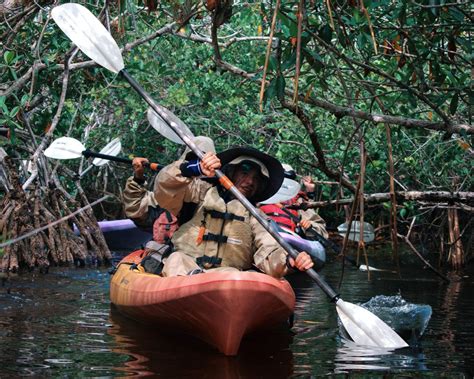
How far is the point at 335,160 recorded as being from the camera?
39.7ft

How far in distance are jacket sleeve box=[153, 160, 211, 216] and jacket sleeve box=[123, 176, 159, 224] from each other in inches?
39.9

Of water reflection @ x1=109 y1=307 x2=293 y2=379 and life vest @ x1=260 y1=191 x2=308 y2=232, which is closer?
water reflection @ x1=109 y1=307 x2=293 y2=379

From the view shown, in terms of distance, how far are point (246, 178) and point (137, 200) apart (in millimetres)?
1345

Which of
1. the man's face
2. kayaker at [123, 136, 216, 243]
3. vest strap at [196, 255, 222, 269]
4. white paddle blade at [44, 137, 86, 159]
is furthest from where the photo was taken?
white paddle blade at [44, 137, 86, 159]

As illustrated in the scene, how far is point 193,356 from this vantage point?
17.9 feet

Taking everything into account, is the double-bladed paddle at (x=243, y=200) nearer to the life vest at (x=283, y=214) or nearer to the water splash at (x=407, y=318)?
the water splash at (x=407, y=318)

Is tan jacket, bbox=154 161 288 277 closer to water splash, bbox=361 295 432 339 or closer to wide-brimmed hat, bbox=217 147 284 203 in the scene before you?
wide-brimmed hat, bbox=217 147 284 203

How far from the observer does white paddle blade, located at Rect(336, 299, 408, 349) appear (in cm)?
588

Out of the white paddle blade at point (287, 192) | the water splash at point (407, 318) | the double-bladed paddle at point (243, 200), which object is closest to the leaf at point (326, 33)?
the double-bladed paddle at point (243, 200)

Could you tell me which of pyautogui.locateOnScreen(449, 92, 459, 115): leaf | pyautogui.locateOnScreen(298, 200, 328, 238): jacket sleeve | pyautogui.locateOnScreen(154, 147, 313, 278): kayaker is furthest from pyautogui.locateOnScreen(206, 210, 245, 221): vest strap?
pyautogui.locateOnScreen(298, 200, 328, 238): jacket sleeve

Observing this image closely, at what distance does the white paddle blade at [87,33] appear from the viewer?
19.8 feet

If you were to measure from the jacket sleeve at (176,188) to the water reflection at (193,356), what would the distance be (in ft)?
2.77

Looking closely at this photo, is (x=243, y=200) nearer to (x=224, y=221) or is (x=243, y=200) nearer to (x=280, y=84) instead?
(x=224, y=221)

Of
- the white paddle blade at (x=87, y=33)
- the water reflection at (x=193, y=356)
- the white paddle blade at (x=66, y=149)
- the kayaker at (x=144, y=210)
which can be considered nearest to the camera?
the water reflection at (x=193, y=356)
